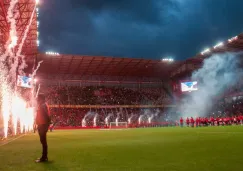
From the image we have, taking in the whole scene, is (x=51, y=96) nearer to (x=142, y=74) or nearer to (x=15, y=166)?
(x=142, y=74)

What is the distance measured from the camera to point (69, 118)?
156 feet

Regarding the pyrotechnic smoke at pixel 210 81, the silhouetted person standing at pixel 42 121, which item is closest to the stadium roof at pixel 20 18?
the silhouetted person standing at pixel 42 121

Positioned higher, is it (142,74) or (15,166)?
(142,74)

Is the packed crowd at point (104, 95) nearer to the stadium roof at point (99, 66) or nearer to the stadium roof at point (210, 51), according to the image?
the stadium roof at point (99, 66)

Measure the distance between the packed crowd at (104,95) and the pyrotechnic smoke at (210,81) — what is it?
621cm

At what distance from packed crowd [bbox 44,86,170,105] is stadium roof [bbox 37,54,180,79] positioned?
9.69 feet

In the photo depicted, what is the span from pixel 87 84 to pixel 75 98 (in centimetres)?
508

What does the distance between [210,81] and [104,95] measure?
20248 millimetres

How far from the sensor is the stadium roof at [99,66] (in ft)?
150

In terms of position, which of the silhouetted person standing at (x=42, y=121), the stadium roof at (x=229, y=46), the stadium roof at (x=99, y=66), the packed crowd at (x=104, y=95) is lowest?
the silhouetted person standing at (x=42, y=121)

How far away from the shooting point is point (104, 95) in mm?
54469

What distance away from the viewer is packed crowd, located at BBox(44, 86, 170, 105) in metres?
50.3

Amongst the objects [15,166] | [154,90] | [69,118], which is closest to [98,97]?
[69,118]

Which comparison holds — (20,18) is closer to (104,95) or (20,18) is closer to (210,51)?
(210,51)
